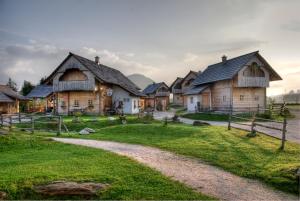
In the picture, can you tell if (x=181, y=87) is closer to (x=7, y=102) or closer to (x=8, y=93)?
(x=8, y=93)

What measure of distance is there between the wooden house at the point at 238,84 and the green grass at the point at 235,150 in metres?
19.0

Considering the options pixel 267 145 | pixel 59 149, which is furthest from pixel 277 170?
pixel 59 149

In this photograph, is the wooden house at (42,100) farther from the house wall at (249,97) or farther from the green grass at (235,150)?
the green grass at (235,150)

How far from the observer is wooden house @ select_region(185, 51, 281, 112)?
1414 inches

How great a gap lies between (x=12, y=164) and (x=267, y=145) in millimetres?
12181

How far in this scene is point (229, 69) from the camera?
3744 cm

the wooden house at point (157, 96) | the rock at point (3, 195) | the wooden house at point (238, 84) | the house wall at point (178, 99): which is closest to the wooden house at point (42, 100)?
the wooden house at point (157, 96)

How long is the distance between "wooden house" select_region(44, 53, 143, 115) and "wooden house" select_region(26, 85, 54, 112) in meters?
11.1

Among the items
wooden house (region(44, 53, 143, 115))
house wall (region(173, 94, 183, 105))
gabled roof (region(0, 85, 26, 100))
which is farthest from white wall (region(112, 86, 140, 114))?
house wall (region(173, 94, 183, 105))

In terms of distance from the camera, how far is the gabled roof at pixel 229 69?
35531mm

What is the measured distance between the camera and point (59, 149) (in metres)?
13.7

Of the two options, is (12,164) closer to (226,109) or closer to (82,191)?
(82,191)

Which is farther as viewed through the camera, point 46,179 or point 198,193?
point 46,179

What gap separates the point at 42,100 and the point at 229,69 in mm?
38342
